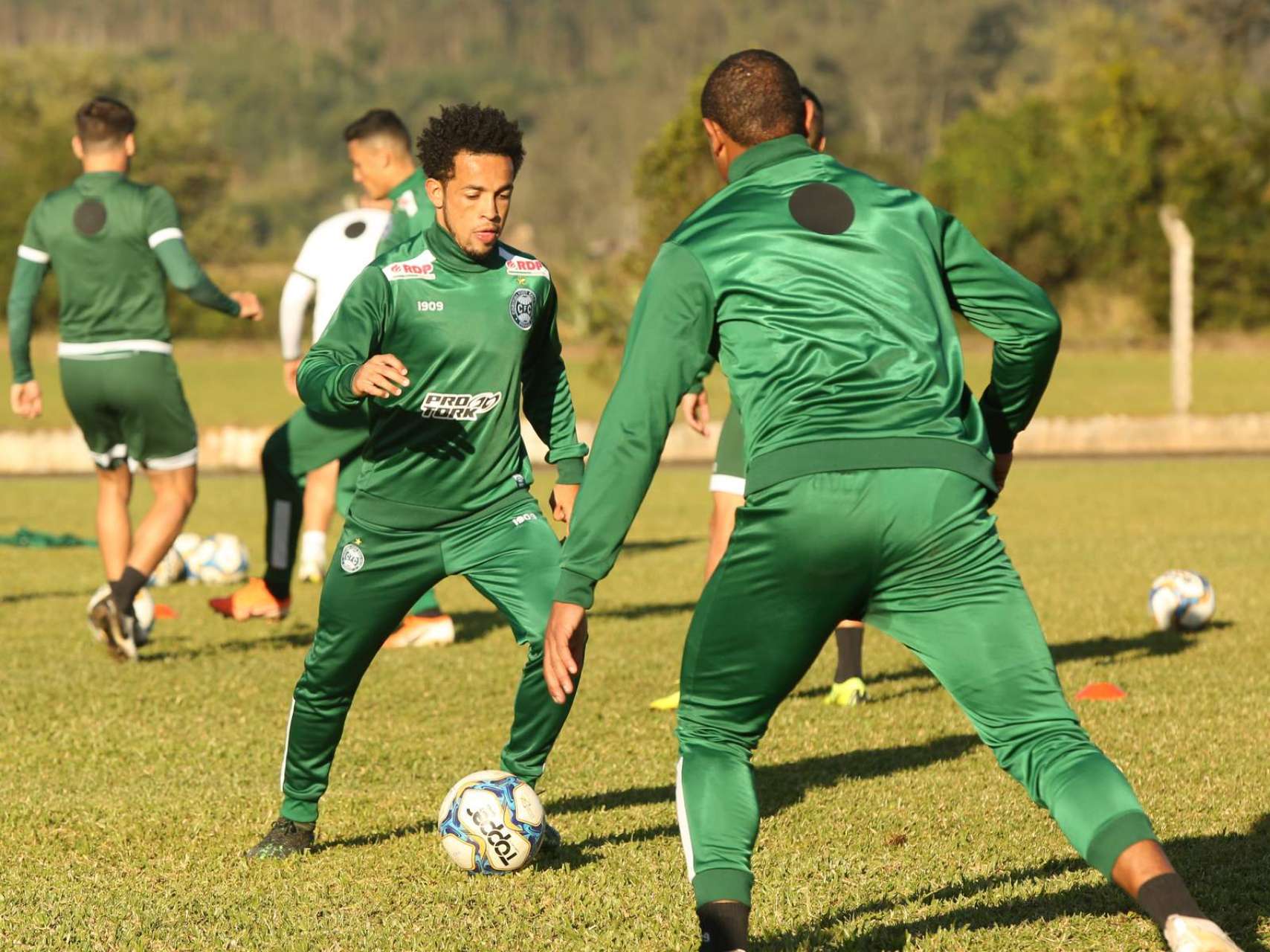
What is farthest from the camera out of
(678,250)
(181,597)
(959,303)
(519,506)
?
(181,597)

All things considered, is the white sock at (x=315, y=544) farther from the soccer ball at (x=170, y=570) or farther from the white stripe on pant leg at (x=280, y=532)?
the white stripe on pant leg at (x=280, y=532)

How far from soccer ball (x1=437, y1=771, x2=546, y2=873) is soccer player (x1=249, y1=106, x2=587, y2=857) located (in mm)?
261

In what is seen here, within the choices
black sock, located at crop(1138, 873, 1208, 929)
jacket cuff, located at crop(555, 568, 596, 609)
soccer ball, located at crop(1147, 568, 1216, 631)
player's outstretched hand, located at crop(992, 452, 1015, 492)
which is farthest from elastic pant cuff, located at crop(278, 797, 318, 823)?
soccer ball, located at crop(1147, 568, 1216, 631)

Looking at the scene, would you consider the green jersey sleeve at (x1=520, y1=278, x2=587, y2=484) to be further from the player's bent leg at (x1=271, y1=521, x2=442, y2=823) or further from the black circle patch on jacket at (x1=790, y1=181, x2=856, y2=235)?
the black circle patch on jacket at (x1=790, y1=181, x2=856, y2=235)

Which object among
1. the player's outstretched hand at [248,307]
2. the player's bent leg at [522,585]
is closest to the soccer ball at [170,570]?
the player's outstretched hand at [248,307]

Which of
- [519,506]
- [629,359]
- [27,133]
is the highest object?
[629,359]

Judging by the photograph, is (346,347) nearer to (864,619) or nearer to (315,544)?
(864,619)

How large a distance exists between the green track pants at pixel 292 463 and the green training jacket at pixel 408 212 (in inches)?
37.5

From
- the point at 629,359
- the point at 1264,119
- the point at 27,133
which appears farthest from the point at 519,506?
the point at 27,133

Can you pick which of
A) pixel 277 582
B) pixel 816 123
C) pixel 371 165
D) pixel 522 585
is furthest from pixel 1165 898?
pixel 371 165

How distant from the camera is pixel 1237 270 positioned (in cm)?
5650

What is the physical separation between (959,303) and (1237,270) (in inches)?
2194

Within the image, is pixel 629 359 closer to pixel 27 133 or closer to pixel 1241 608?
pixel 1241 608

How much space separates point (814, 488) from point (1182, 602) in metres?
6.96
